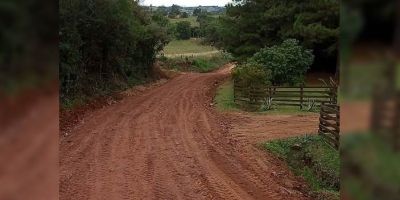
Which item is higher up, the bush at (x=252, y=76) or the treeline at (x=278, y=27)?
the treeline at (x=278, y=27)

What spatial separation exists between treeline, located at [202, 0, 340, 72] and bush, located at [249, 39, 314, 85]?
80 cm

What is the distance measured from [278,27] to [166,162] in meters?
20.8

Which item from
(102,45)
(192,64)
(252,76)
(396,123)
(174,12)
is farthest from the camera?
(174,12)

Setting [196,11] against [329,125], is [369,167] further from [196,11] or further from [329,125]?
[196,11]

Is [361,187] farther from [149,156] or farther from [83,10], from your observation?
[83,10]

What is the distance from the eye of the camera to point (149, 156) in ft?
38.1

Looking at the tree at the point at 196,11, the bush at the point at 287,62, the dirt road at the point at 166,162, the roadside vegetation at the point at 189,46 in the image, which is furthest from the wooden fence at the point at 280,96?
the tree at the point at 196,11

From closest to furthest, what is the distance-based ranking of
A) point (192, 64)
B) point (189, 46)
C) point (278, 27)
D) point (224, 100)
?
point (224, 100)
point (278, 27)
point (192, 64)
point (189, 46)

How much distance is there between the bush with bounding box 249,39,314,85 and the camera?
25.1 m

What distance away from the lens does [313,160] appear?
10852 mm

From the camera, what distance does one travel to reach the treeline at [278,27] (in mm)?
23906

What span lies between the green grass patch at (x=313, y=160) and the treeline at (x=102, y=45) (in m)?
7.12

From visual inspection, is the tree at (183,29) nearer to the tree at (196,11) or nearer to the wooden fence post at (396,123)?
the tree at (196,11)

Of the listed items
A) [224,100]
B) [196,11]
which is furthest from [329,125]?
[196,11]
